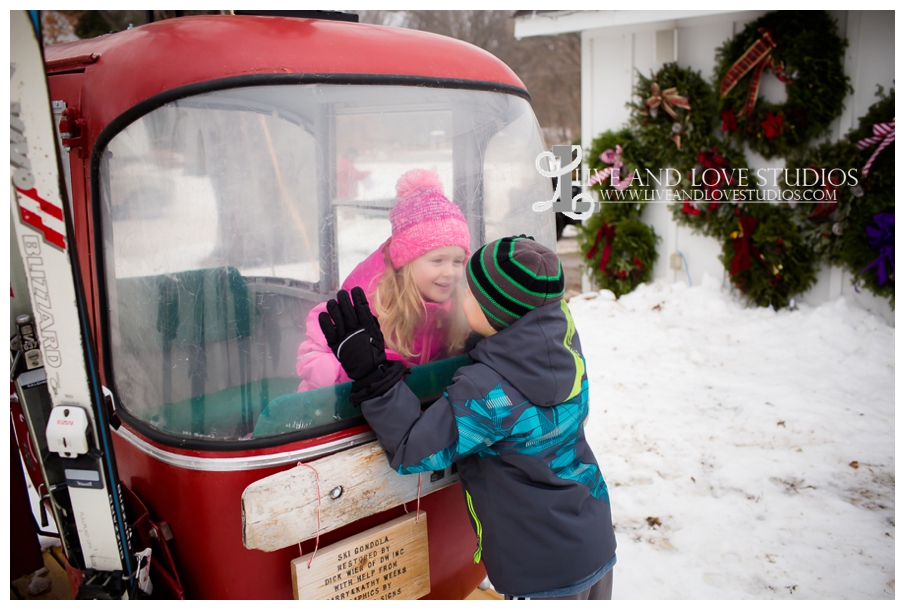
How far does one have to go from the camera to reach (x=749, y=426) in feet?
14.6

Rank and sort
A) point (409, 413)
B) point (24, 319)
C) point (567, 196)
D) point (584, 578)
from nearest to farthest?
1. point (409, 413)
2. point (584, 578)
3. point (24, 319)
4. point (567, 196)

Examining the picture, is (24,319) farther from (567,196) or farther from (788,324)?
(788,324)

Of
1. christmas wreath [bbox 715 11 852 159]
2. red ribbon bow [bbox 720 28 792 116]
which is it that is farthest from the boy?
red ribbon bow [bbox 720 28 792 116]

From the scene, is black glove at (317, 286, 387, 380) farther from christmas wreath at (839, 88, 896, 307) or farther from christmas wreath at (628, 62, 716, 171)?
christmas wreath at (628, 62, 716, 171)

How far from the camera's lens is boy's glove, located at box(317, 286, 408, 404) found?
1612 millimetres

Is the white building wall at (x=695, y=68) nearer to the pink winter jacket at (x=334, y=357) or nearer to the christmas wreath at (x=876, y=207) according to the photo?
the christmas wreath at (x=876, y=207)

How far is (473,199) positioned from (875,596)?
2.51m

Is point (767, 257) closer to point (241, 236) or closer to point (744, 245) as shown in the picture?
point (744, 245)

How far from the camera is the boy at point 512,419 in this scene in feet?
5.42

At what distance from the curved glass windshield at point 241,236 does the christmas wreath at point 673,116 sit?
5770 millimetres

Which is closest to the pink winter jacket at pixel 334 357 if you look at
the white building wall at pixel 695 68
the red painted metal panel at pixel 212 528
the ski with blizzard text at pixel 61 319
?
the red painted metal panel at pixel 212 528

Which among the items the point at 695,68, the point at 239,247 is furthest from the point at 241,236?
the point at 695,68

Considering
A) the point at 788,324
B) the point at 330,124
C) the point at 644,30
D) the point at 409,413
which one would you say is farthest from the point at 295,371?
the point at 644,30

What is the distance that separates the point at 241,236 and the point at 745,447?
3.73 meters
